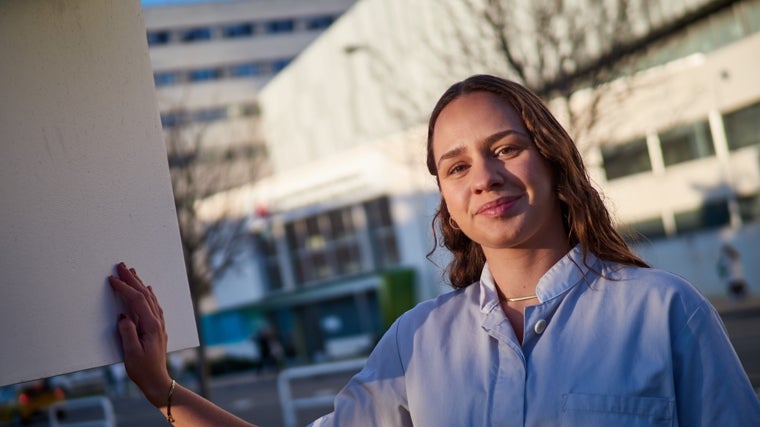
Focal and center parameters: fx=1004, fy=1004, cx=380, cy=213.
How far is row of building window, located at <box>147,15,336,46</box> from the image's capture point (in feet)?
199

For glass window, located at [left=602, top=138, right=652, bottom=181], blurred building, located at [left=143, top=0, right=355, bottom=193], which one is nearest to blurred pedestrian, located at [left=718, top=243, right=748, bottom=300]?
glass window, located at [left=602, top=138, right=652, bottom=181]

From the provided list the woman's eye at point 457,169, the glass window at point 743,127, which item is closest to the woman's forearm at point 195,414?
the woman's eye at point 457,169

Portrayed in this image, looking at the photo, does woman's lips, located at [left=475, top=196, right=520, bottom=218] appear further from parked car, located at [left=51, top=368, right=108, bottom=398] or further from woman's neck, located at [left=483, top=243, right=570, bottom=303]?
parked car, located at [left=51, top=368, right=108, bottom=398]

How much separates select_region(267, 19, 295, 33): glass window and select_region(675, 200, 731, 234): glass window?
38.3 meters

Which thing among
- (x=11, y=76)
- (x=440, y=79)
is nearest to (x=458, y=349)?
(x=11, y=76)

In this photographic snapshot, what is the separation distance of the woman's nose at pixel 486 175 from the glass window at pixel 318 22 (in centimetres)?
6099

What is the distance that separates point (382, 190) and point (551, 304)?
116 ft

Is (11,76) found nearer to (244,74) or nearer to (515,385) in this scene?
(515,385)

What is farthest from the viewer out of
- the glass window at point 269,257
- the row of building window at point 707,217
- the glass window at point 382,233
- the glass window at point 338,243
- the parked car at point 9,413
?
the glass window at point 269,257

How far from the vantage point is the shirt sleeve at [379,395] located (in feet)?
7.52

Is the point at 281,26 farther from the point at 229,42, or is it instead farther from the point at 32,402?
the point at 32,402

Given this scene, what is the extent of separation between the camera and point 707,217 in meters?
26.9

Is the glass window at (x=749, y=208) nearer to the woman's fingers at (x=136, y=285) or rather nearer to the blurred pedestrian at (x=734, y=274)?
the blurred pedestrian at (x=734, y=274)

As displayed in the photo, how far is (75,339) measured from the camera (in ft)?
7.39
